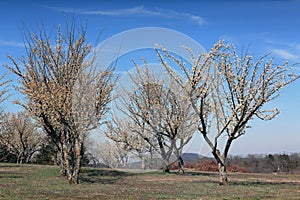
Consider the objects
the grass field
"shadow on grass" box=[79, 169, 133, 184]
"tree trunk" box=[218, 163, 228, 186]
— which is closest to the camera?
the grass field

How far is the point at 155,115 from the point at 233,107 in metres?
11.9

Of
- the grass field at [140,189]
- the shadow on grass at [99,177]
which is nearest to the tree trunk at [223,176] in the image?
the grass field at [140,189]

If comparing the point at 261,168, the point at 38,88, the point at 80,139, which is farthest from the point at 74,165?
the point at 261,168

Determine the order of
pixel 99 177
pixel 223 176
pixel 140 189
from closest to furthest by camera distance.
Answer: pixel 140 189 < pixel 223 176 < pixel 99 177

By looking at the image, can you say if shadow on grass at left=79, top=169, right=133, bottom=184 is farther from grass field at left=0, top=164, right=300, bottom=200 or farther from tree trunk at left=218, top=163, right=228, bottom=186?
tree trunk at left=218, top=163, right=228, bottom=186

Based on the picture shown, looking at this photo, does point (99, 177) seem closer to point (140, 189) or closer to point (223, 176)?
point (223, 176)

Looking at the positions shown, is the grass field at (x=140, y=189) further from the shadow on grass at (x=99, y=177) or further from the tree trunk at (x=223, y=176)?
the tree trunk at (x=223, y=176)

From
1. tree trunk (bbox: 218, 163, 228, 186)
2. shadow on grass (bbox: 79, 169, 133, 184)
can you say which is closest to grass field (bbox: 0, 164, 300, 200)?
shadow on grass (bbox: 79, 169, 133, 184)

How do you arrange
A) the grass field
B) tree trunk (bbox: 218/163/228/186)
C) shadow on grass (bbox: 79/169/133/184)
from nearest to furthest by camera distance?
1. the grass field
2. tree trunk (bbox: 218/163/228/186)
3. shadow on grass (bbox: 79/169/133/184)

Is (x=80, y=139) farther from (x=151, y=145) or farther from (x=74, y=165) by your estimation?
(x=151, y=145)

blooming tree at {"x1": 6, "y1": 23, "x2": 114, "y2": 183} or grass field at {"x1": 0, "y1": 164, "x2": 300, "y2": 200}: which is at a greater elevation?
blooming tree at {"x1": 6, "y1": 23, "x2": 114, "y2": 183}

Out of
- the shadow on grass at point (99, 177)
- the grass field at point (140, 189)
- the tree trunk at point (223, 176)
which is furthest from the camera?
the shadow on grass at point (99, 177)

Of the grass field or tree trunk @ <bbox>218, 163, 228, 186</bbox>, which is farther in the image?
tree trunk @ <bbox>218, 163, 228, 186</bbox>

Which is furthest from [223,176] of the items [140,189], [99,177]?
[99,177]
